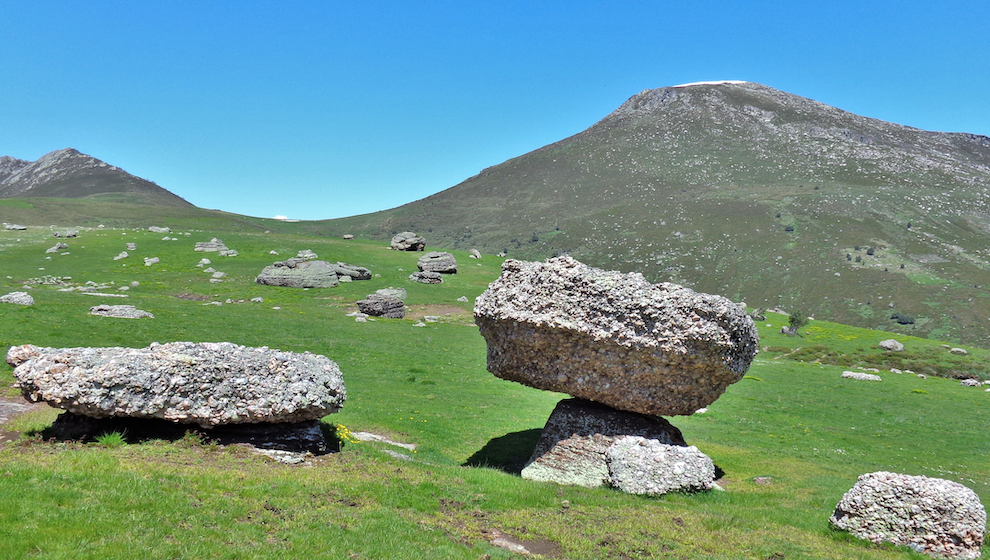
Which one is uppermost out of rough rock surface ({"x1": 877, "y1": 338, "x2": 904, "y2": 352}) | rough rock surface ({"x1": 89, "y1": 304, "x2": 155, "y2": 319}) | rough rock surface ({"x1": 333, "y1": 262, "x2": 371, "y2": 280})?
rough rock surface ({"x1": 333, "y1": 262, "x2": 371, "y2": 280})

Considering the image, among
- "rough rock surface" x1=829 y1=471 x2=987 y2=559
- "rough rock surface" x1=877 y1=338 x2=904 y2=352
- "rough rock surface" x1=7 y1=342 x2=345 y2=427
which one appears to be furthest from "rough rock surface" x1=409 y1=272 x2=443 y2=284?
"rough rock surface" x1=829 y1=471 x2=987 y2=559

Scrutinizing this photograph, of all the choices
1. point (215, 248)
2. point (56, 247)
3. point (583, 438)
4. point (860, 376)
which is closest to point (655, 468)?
point (583, 438)

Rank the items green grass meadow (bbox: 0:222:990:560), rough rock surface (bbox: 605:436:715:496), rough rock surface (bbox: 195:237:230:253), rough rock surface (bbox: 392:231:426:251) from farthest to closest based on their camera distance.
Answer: rough rock surface (bbox: 392:231:426:251), rough rock surface (bbox: 195:237:230:253), rough rock surface (bbox: 605:436:715:496), green grass meadow (bbox: 0:222:990:560)

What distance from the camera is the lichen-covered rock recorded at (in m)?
76.6

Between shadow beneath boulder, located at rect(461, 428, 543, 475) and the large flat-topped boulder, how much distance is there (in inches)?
116

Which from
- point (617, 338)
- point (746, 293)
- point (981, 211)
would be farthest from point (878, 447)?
point (981, 211)

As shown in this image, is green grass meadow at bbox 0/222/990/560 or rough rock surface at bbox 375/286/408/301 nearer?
green grass meadow at bbox 0/222/990/560

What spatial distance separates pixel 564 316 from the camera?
16.6 m

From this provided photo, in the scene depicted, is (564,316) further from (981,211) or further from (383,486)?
(981,211)

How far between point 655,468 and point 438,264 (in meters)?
63.8

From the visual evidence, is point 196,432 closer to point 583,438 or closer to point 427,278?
point 583,438

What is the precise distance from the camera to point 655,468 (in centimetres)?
1527

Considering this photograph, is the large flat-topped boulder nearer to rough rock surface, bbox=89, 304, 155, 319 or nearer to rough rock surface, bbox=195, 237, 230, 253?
rough rock surface, bbox=89, 304, 155, 319

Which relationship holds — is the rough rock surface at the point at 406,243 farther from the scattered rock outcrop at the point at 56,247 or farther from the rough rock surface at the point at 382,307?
the scattered rock outcrop at the point at 56,247
